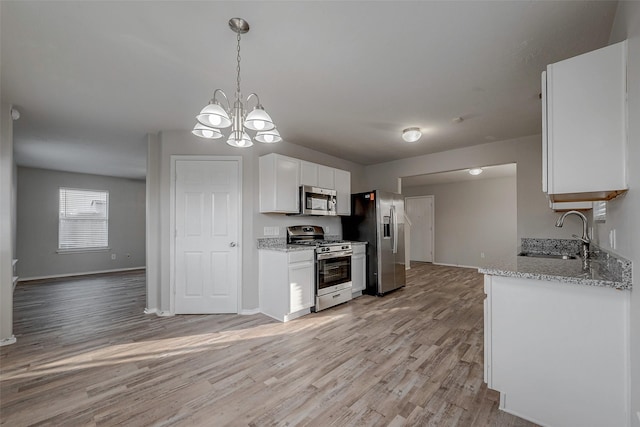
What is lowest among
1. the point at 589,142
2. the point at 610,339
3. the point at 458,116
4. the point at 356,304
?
the point at 356,304

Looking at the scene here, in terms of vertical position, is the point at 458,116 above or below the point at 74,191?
above

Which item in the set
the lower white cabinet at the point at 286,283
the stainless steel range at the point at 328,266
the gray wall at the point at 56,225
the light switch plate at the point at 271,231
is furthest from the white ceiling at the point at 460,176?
the gray wall at the point at 56,225

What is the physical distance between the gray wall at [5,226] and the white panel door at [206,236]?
159 centimetres

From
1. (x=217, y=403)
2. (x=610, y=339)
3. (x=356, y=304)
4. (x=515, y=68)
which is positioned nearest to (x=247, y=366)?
(x=217, y=403)

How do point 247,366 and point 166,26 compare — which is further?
point 247,366

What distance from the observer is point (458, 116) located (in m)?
3.28

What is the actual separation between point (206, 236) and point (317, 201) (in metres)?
1.69

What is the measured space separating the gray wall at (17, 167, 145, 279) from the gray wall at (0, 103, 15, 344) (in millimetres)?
4379

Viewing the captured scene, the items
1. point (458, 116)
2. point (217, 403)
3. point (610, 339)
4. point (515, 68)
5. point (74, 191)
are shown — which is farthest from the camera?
point (74, 191)

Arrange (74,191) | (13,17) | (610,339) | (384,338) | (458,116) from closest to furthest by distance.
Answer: (610,339)
(13,17)
(384,338)
(458,116)
(74,191)

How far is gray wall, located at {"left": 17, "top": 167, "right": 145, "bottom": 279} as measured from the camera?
5984 mm

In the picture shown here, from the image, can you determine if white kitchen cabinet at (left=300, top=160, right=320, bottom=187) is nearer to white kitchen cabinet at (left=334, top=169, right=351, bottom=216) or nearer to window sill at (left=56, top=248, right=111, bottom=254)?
white kitchen cabinet at (left=334, top=169, right=351, bottom=216)

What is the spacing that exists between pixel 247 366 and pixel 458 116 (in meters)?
3.53

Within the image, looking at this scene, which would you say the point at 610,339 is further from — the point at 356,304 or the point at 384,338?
the point at 356,304
